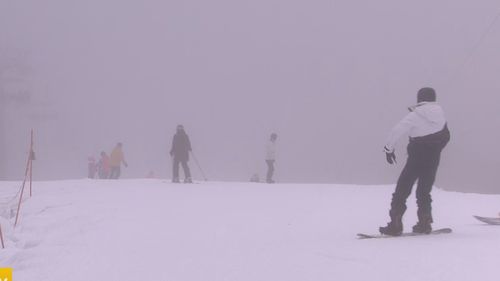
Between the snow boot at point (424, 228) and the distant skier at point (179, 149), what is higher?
the distant skier at point (179, 149)

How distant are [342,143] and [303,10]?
4229 inches

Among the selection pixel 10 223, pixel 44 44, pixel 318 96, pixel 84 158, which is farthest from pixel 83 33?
pixel 10 223

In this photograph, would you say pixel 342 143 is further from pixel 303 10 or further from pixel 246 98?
pixel 303 10

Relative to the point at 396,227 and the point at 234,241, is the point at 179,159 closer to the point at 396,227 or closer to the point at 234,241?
the point at 234,241

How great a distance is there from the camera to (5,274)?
675 centimetres

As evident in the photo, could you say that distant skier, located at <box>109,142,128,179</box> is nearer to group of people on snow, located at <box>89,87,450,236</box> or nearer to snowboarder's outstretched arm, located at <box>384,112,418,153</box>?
group of people on snow, located at <box>89,87,450,236</box>

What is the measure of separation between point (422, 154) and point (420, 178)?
0.30m

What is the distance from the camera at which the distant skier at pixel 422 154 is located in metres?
7.41

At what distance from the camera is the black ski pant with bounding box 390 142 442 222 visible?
7484 millimetres

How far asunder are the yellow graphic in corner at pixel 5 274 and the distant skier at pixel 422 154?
13.3 ft

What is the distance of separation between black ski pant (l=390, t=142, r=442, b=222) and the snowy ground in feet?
1.33

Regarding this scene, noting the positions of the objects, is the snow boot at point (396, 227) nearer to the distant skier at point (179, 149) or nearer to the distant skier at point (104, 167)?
the distant skier at point (179, 149)

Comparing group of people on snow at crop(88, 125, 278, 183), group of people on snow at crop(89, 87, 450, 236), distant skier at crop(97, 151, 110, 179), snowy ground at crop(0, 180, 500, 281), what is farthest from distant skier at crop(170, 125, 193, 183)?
group of people on snow at crop(89, 87, 450, 236)

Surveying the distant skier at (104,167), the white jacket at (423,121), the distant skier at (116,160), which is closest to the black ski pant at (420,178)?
the white jacket at (423,121)
